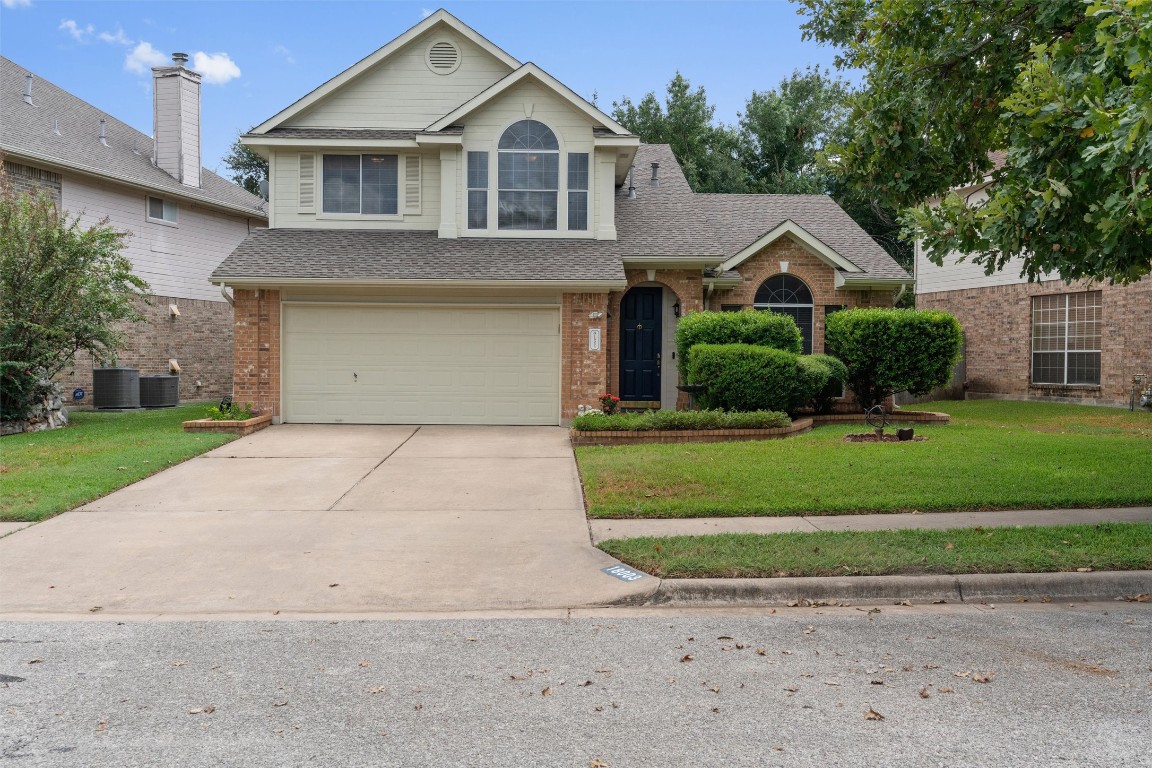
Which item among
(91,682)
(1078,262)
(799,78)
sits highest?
(799,78)

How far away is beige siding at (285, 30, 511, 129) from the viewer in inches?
672

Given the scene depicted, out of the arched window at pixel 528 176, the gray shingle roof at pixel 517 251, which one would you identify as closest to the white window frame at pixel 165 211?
the gray shingle roof at pixel 517 251

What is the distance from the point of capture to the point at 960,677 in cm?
461

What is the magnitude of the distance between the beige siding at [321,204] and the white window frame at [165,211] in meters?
6.78

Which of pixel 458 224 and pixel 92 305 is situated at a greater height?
pixel 458 224

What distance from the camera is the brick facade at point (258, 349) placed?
51.1 feet

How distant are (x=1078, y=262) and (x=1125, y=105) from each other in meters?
1.75

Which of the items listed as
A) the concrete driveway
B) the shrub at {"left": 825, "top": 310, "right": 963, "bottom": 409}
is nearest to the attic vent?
the concrete driveway

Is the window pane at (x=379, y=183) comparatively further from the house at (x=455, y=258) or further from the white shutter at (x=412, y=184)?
the white shutter at (x=412, y=184)

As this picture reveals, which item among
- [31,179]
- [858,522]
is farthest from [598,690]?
[31,179]

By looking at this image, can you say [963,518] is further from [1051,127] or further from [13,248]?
[13,248]

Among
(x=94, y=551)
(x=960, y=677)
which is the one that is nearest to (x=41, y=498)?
(x=94, y=551)

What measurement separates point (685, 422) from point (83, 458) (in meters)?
8.89

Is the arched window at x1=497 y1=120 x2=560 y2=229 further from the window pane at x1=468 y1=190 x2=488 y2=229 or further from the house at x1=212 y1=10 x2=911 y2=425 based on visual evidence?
the window pane at x1=468 y1=190 x2=488 y2=229
